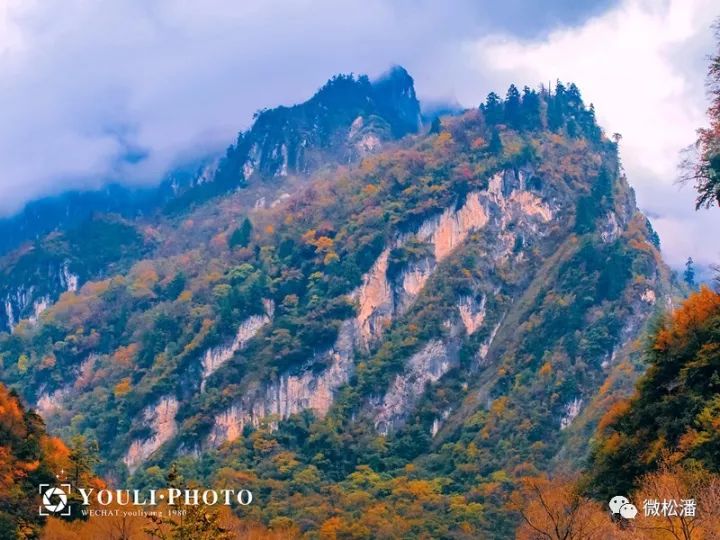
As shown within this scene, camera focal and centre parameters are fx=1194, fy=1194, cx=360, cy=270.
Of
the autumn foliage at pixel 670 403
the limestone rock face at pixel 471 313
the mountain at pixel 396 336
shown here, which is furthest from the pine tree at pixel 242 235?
the autumn foliage at pixel 670 403

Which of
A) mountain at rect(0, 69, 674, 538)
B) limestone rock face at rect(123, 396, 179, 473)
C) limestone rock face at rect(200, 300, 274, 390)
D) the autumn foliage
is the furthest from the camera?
limestone rock face at rect(200, 300, 274, 390)

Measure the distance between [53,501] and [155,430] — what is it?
81061 millimetres

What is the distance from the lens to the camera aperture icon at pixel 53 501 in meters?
66.5

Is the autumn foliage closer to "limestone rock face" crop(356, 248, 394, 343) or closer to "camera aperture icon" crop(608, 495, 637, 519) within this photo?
"camera aperture icon" crop(608, 495, 637, 519)

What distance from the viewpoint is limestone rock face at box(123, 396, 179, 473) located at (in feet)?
478

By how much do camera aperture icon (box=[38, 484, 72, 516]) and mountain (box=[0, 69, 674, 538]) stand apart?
130ft

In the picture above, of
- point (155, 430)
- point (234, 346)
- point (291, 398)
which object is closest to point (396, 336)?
point (291, 398)

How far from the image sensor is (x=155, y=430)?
148 meters

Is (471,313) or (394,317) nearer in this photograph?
(471,313)

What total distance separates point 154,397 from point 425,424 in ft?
120

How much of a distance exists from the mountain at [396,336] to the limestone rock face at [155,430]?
0.97ft

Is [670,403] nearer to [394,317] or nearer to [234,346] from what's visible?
[394,317]

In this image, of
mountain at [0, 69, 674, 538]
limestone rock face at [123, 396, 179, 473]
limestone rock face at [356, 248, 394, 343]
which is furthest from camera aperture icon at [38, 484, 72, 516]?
limestone rock face at [356, 248, 394, 343]

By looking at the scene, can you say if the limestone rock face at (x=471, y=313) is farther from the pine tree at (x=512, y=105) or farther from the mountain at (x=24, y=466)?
the mountain at (x=24, y=466)
